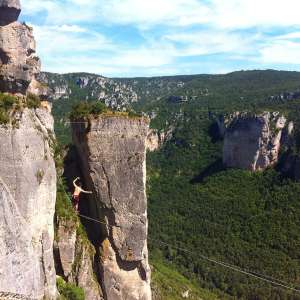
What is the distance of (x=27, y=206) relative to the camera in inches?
848

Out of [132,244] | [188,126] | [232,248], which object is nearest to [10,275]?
[132,244]

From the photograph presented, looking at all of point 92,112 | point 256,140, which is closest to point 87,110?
point 92,112

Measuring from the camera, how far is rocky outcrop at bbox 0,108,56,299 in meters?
19.8

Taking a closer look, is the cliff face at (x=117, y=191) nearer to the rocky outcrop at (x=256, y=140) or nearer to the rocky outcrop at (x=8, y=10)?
the rocky outcrop at (x=8, y=10)

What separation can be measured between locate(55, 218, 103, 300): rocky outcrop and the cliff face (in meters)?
0.80

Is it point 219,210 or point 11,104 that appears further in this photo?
point 219,210

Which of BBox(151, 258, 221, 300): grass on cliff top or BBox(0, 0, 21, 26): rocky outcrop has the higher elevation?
BBox(0, 0, 21, 26): rocky outcrop

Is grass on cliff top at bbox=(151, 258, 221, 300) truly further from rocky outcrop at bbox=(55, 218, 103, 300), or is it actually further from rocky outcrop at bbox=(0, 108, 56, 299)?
rocky outcrop at bbox=(0, 108, 56, 299)

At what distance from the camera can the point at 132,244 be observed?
93.6 feet

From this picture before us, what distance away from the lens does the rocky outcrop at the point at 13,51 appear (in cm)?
2247

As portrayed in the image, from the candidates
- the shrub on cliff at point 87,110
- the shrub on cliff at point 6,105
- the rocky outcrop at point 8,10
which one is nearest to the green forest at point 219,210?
the shrub on cliff at point 87,110

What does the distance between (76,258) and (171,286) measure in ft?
116

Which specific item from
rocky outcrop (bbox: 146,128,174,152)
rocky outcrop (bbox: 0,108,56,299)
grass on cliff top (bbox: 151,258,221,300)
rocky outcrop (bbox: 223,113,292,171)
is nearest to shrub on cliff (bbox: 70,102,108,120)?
rocky outcrop (bbox: 0,108,56,299)

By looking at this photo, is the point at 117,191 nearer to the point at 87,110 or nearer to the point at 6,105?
the point at 87,110
